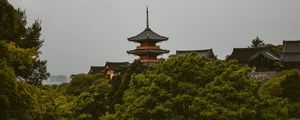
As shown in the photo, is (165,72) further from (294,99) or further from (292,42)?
(292,42)

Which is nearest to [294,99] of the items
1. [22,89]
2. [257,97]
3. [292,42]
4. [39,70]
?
[257,97]

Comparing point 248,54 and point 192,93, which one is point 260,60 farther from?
point 192,93

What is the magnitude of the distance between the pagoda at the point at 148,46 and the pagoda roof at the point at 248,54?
1376 cm

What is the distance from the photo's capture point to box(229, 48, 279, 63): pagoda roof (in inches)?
1816

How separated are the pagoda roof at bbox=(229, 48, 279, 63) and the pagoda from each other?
542 inches

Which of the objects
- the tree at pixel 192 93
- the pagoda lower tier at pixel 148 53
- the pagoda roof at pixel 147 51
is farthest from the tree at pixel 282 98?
the pagoda roof at pixel 147 51

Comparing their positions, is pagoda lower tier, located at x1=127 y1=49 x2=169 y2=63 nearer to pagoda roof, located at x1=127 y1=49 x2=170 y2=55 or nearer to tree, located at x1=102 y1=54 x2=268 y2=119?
pagoda roof, located at x1=127 y1=49 x2=170 y2=55

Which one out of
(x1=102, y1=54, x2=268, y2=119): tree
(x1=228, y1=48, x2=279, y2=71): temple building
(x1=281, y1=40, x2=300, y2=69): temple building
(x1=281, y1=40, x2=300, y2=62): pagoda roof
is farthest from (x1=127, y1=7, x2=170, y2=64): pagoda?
(x1=102, y1=54, x2=268, y2=119): tree

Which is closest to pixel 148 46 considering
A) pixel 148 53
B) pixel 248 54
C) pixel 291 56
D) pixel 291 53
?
pixel 148 53

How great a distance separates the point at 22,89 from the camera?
34.8 feet

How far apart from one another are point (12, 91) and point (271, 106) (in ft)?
43.5

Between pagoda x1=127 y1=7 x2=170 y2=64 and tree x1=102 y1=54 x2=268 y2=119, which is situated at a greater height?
pagoda x1=127 y1=7 x2=170 y2=64

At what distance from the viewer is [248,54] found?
48188 mm

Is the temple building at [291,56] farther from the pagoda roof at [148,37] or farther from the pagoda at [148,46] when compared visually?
the pagoda roof at [148,37]
